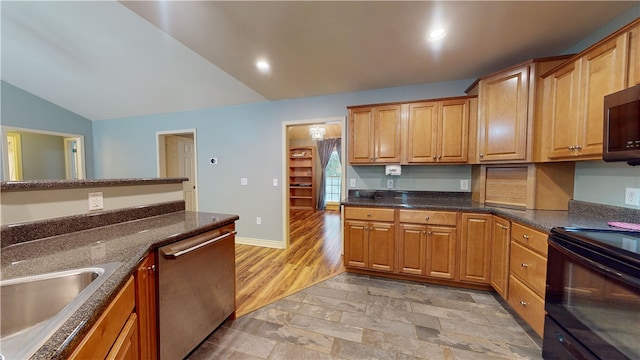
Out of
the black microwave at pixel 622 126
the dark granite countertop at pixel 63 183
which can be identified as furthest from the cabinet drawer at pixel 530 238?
the dark granite countertop at pixel 63 183

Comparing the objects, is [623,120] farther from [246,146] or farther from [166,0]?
[246,146]

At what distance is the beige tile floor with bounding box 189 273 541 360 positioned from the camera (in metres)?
1.55

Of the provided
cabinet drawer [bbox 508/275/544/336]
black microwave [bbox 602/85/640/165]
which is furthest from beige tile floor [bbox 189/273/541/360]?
black microwave [bbox 602/85/640/165]

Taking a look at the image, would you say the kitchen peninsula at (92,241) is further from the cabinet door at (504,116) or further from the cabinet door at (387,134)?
the cabinet door at (504,116)

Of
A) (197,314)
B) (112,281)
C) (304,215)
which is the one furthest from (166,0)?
(304,215)

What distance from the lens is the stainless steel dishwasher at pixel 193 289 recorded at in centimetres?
121

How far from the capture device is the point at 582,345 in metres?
1.18

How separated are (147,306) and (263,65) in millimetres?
2329

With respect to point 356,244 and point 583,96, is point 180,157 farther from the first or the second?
point 583,96

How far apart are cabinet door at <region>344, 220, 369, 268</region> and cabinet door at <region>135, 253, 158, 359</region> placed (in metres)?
1.87

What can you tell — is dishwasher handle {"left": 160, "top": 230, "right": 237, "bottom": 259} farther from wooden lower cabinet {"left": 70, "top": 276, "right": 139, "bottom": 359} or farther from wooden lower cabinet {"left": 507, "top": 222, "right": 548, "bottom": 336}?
wooden lower cabinet {"left": 507, "top": 222, "right": 548, "bottom": 336}

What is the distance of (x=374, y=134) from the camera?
280 centimetres

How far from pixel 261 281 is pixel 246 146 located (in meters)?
2.15

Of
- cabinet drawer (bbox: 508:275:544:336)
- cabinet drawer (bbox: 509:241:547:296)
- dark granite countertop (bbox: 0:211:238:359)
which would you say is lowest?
cabinet drawer (bbox: 508:275:544:336)
